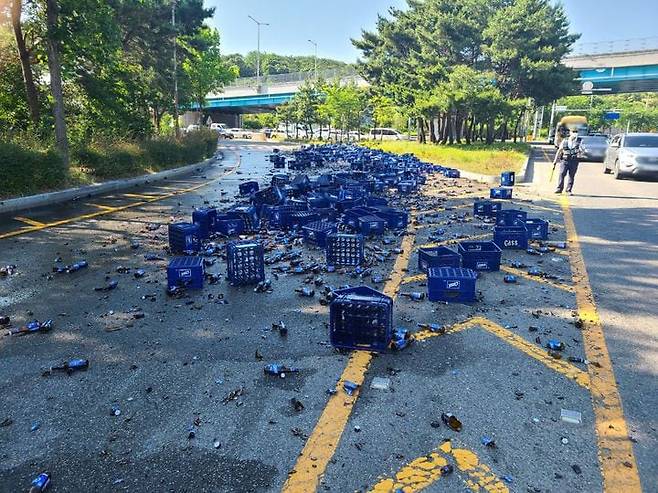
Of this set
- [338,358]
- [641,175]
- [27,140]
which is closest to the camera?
[338,358]

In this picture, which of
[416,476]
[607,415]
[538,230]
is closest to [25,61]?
[538,230]

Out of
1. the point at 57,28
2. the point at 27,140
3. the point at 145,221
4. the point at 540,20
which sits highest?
the point at 540,20

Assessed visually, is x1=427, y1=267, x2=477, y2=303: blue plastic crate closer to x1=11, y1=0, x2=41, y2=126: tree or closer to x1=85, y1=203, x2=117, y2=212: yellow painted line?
x1=85, y1=203, x2=117, y2=212: yellow painted line

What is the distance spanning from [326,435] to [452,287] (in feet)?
9.43

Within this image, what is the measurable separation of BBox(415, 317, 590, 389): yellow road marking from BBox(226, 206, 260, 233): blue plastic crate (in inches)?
205

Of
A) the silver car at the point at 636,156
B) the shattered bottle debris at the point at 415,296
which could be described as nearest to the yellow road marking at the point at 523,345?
the shattered bottle debris at the point at 415,296

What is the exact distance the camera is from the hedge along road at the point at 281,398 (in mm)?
2855

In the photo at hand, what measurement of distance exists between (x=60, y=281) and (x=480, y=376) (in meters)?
5.31

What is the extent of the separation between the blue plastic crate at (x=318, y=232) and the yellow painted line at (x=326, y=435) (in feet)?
12.7

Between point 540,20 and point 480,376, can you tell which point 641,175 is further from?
point 540,20

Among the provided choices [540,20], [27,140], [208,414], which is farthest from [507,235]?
[540,20]

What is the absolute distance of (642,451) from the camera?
302 cm

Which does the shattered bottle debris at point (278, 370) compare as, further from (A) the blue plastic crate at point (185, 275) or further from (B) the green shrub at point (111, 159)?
(B) the green shrub at point (111, 159)

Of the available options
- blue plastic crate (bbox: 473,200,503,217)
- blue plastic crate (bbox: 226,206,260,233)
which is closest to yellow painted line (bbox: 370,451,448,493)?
blue plastic crate (bbox: 226,206,260,233)
